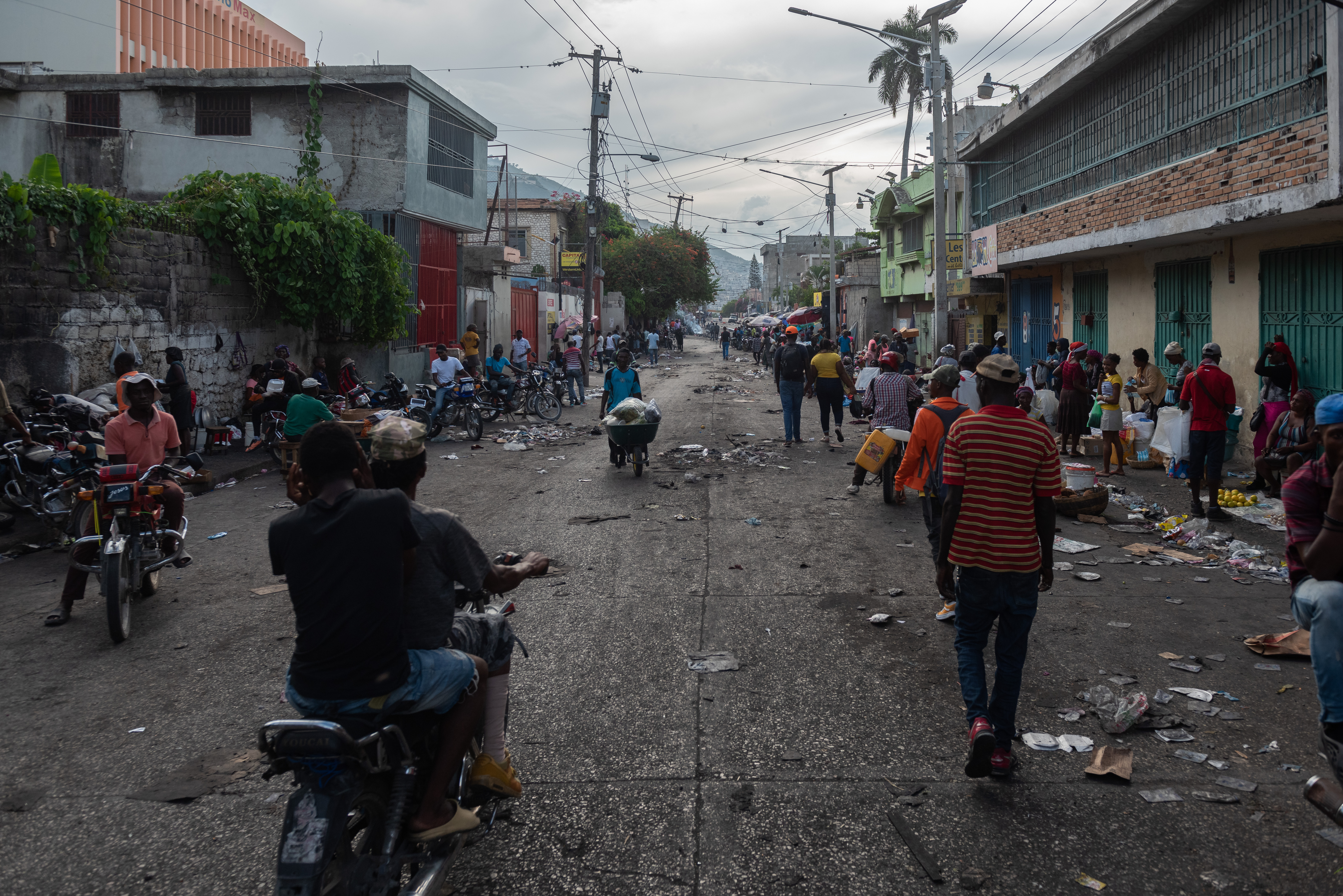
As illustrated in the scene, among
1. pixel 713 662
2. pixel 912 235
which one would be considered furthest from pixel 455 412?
pixel 912 235

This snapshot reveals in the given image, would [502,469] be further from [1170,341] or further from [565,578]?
[1170,341]

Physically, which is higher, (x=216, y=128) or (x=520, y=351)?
(x=216, y=128)

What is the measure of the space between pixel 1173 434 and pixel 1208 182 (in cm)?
378

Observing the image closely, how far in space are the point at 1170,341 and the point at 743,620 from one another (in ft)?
42.8

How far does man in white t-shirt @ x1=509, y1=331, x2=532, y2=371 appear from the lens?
2573 cm

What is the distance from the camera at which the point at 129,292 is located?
14.2m

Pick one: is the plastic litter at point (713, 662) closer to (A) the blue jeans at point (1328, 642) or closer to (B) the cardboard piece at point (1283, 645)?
(A) the blue jeans at point (1328, 642)

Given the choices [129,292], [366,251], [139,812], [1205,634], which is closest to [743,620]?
[1205,634]

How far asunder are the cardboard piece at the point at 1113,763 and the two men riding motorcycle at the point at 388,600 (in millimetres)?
2522

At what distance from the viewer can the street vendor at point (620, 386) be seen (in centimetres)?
1390

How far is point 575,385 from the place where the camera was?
90.2 ft

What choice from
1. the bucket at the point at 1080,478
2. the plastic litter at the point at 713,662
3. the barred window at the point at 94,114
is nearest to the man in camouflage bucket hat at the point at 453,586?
the plastic litter at the point at 713,662

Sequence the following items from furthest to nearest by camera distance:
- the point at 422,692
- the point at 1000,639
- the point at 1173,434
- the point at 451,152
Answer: the point at 451,152, the point at 1173,434, the point at 1000,639, the point at 422,692

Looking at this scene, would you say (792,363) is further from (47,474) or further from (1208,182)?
(47,474)
